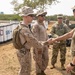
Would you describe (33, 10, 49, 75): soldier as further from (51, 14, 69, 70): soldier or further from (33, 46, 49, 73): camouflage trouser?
(51, 14, 69, 70): soldier

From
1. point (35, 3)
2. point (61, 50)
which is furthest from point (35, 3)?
point (61, 50)

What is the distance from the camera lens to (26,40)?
5.16 m

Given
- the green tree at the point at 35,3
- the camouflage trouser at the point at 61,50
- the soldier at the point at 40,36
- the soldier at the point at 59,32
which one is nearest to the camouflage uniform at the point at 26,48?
the soldier at the point at 40,36

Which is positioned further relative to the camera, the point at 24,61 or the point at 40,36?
the point at 40,36

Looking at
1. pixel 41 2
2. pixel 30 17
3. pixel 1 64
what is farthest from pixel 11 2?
pixel 30 17

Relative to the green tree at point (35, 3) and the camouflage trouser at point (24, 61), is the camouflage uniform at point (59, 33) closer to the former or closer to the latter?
the camouflage trouser at point (24, 61)

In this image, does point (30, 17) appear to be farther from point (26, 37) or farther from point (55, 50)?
point (55, 50)

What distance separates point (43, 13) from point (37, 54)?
115cm

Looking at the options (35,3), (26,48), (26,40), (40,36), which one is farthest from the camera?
(35,3)

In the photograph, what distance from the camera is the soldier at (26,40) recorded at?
16.7 ft

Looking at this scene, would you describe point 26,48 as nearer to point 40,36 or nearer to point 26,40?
point 26,40

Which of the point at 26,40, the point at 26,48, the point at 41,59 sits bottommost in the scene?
the point at 41,59

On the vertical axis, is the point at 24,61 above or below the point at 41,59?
above

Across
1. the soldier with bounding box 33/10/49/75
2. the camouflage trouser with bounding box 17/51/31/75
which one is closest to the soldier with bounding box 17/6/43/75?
the camouflage trouser with bounding box 17/51/31/75
